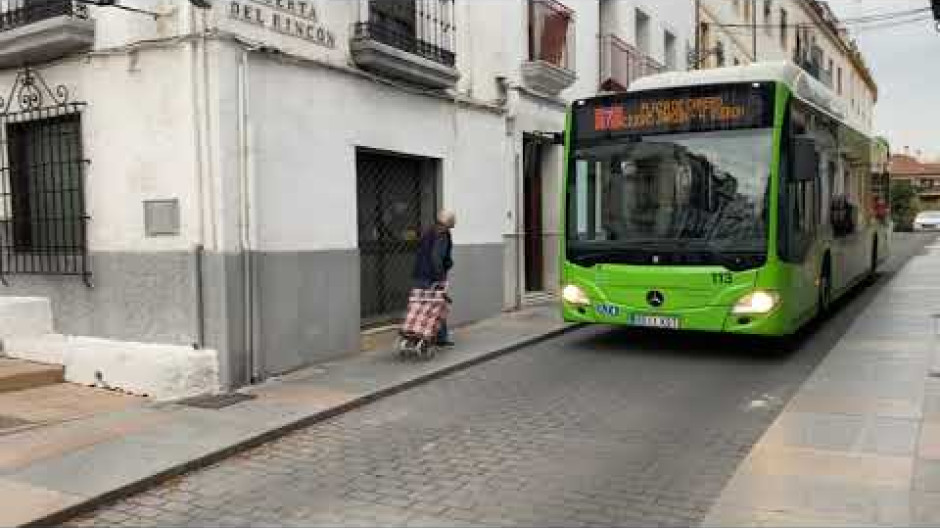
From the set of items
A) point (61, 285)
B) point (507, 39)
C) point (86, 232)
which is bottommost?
point (61, 285)

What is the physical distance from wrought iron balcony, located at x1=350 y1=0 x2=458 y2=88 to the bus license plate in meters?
3.95

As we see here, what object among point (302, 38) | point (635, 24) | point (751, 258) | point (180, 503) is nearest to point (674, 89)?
point (751, 258)

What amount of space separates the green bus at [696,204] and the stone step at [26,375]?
5519 mm

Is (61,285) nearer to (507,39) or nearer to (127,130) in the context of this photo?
(127,130)

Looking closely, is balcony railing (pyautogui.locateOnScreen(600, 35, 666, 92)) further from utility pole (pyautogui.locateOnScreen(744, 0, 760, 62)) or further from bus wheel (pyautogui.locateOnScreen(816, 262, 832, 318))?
utility pole (pyautogui.locateOnScreen(744, 0, 760, 62))

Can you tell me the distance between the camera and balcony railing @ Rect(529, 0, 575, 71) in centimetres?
1386

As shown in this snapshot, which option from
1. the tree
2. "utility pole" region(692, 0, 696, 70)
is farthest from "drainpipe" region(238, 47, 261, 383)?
the tree

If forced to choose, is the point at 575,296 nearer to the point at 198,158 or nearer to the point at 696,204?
the point at 696,204

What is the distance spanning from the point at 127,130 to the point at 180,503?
4362 millimetres

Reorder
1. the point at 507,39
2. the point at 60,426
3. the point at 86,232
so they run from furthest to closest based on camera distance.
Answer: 1. the point at 507,39
2. the point at 86,232
3. the point at 60,426

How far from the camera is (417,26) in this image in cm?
1105

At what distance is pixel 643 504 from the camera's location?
4.89 metres

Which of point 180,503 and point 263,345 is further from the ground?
point 263,345

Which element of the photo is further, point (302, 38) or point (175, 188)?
point (302, 38)
